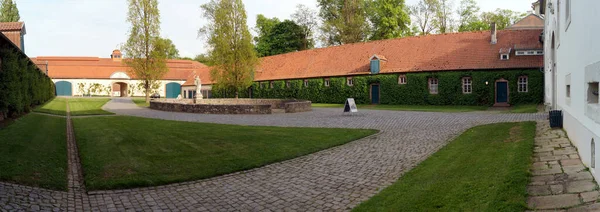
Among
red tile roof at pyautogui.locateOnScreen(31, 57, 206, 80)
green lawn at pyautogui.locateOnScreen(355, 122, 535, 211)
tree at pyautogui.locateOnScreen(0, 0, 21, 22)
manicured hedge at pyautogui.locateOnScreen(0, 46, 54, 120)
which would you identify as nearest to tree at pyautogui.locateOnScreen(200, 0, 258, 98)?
manicured hedge at pyautogui.locateOnScreen(0, 46, 54, 120)

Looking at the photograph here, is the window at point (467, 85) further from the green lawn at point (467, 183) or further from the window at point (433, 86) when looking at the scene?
the green lawn at point (467, 183)

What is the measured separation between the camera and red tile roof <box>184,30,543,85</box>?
1141 inches

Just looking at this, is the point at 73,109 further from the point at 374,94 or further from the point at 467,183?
the point at 467,183

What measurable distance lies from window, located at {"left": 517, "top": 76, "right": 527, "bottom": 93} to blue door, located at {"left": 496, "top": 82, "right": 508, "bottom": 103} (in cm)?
86

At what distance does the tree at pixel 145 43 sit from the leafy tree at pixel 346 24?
931 inches

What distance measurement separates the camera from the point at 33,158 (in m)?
7.72

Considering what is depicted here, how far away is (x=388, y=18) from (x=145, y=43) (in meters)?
30.7

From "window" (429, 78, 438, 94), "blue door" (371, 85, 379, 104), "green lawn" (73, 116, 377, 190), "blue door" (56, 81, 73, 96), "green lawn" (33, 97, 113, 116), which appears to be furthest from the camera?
"blue door" (56, 81, 73, 96)

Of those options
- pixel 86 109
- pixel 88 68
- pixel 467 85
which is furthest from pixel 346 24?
pixel 88 68

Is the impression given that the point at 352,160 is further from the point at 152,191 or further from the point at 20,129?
the point at 20,129

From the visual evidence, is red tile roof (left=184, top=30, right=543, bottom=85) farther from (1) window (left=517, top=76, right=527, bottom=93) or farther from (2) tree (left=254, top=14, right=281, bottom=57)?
(2) tree (left=254, top=14, right=281, bottom=57)

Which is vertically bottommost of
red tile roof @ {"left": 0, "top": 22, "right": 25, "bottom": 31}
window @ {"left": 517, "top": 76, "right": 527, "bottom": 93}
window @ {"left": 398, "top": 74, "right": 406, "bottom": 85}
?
window @ {"left": 517, "top": 76, "right": 527, "bottom": 93}

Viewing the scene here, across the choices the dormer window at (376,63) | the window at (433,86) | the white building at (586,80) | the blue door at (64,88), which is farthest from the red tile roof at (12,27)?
the blue door at (64,88)

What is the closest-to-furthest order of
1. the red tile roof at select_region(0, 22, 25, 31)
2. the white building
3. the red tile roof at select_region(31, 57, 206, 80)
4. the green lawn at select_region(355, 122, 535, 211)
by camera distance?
the green lawn at select_region(355, 122, 535, 211) < the white building < the red tile roof at select_region(0, 22, 25, 31) < the red tile roof at select_region(31, 57, 206, 80)
